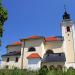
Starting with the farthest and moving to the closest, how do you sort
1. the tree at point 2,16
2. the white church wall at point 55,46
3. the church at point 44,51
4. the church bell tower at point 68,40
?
the white church wall at point 55,46 < the church bell tower at point 68,40 < the church at point 44,51 < the tree at point 2,16

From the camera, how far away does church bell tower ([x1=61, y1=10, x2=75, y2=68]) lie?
1466 inches

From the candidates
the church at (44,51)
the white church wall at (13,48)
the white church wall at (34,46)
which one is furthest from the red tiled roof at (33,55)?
the white church wall at (13,48)

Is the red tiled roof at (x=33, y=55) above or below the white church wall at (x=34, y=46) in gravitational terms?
below

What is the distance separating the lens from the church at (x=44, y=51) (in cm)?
3656

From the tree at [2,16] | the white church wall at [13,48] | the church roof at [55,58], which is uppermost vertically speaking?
the tree at [2,16]

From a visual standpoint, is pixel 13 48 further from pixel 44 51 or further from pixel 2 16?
pixel 2 16

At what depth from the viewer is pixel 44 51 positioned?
131 feet

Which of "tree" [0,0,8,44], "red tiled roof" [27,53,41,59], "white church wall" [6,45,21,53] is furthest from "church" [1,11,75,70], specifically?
"tree" [0,0,8,44]

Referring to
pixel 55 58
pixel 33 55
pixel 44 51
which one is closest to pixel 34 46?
pixel 44 51

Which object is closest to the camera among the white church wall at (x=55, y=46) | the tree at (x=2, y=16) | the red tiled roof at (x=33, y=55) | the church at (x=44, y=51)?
the tree at (x=2, y=16)

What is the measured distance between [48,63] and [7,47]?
46.3 ft

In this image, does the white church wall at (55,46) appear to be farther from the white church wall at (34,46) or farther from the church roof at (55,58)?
the white church wall at (34,46)

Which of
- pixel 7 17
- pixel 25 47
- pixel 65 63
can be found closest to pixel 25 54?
pixel 25 47

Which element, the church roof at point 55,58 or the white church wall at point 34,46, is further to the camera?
the white church wall at point 34,46
